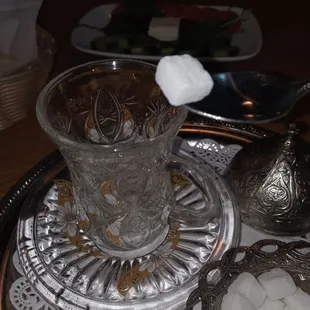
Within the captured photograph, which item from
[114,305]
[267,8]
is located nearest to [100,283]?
[114,305]

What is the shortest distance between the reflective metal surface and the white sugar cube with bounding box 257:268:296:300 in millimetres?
178

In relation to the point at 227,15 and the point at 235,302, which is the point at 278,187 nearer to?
the point at 235,302

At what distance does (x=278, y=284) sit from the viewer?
0.55m

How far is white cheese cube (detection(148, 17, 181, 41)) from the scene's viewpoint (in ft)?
3.05

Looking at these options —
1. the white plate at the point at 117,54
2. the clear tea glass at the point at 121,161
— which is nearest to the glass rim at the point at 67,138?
the clear tea glass at the point at 121,161

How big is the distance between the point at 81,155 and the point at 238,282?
0.21 m

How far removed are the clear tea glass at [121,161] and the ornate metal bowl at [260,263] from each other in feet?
0.17

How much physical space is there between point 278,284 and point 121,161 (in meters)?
0.21

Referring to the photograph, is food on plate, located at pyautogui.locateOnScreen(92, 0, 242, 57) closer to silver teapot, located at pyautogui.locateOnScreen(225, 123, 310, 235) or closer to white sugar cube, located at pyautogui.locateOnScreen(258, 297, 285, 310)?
silver teapot, located at pyautogui.locateOnScreen(225, 123, 310, 235)

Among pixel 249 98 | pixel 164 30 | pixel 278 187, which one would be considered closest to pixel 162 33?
pixel 164 30

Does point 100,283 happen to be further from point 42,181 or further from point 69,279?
point 42,181

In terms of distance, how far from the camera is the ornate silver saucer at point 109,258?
0.56 m

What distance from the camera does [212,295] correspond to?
20.7 inches

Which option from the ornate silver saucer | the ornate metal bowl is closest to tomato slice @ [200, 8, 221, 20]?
the ornate silver saucer
